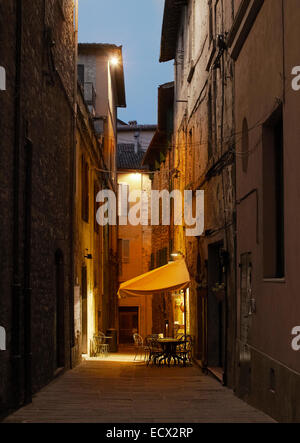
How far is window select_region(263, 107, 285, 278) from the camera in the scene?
9.09 m

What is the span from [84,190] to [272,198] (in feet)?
34.4

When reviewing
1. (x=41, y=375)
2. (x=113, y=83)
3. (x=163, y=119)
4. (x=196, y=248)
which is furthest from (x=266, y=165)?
(x=113, y=83)

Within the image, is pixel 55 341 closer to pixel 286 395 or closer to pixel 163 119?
pixel 286 395

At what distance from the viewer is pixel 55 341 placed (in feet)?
44.7

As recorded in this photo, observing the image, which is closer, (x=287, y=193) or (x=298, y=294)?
(x=298, y=294)

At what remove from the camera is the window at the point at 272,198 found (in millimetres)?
9086

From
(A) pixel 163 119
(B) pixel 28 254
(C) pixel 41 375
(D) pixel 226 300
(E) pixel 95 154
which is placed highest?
(A) pixel 163 119

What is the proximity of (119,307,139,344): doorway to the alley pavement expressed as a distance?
2472 centimetres

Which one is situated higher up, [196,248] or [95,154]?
[95,154]

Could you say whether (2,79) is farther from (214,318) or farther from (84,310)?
(84,310)

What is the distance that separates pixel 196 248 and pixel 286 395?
10561mm

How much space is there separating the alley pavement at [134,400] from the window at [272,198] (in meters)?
1.96

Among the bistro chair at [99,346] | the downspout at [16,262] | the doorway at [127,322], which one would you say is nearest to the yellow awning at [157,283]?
the bistro chair at [99,346]
